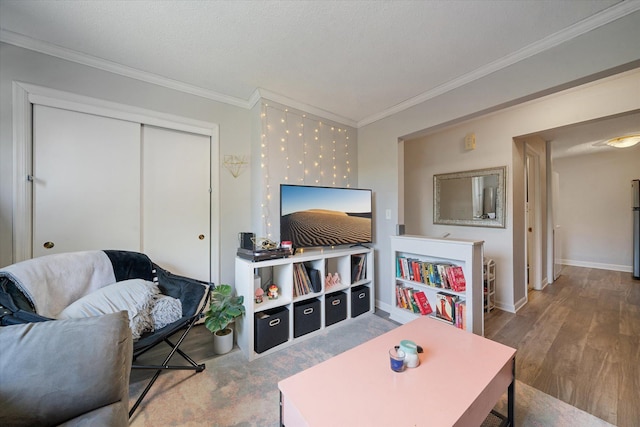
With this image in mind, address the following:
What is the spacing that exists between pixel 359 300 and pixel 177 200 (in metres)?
2.22

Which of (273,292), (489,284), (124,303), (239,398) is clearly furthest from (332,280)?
(489,284)

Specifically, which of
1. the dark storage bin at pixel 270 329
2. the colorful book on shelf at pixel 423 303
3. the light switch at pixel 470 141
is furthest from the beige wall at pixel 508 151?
the dark storage bin at pixel 270 329

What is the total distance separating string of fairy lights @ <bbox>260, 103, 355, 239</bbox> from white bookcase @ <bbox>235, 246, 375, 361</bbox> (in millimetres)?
446

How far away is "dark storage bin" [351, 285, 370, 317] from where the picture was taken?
2654mm

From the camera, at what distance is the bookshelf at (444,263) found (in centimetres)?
209

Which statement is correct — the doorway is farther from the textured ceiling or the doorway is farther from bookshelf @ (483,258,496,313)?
the textured ceiling

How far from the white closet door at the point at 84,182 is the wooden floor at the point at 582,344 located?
3487mm

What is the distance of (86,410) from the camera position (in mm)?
835

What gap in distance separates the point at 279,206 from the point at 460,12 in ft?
6.78

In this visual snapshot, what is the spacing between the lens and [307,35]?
5.47 ft

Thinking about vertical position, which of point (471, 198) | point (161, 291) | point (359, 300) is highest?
point (471, 198)

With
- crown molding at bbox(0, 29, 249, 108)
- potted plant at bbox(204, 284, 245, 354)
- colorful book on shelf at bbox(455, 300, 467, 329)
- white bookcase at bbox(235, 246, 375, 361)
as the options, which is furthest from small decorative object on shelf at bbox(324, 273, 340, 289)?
crown molding at bbox(0, 29, 249, 108)

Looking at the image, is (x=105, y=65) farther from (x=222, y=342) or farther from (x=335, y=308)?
(x=335, y=308)

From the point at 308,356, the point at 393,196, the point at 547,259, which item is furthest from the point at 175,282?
the point at 547,259
